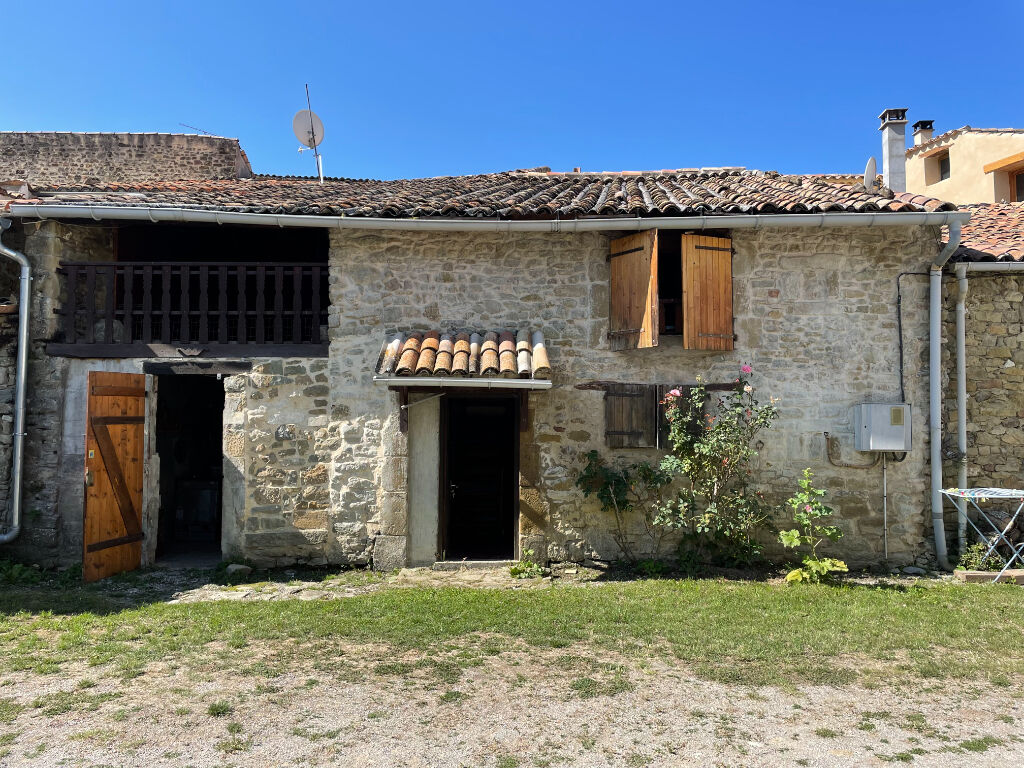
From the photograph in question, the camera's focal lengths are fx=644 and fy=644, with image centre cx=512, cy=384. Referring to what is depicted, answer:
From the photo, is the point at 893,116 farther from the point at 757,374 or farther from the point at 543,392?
the point at 543,392

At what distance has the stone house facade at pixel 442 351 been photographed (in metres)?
7.41

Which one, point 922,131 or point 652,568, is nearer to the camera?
point 652,568

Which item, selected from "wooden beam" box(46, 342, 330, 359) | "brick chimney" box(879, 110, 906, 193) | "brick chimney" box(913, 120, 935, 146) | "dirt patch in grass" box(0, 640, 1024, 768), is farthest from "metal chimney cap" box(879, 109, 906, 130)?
"brick chimney" box(913, 120, 935, 146)

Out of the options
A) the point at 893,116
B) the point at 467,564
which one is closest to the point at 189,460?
the point at 467,564

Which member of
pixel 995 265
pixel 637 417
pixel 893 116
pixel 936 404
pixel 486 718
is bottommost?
pixel 486 718

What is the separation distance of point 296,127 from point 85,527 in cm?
733

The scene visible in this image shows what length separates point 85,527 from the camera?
6.77 metres

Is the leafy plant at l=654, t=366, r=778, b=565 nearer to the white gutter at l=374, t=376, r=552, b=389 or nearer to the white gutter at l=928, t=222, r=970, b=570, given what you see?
the white gutter at l=374, t=376, r=552, b=389

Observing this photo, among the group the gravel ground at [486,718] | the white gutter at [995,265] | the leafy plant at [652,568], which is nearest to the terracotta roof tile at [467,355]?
the leafy plant at [652,568]

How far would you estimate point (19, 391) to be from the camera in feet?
24.4

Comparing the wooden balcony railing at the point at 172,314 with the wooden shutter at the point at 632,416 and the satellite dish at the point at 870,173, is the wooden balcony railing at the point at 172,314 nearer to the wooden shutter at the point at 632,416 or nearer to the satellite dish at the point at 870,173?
the wooden shutter at the point at 632,416

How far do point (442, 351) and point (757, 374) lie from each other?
367cm

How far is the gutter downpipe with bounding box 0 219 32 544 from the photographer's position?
7.36m

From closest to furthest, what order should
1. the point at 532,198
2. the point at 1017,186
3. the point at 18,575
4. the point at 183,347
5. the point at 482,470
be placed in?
1. the point at 18,575
2. the point at 183,347
3. the point at 532,198
4. the point at 482,470
5. the point at 1017,186
